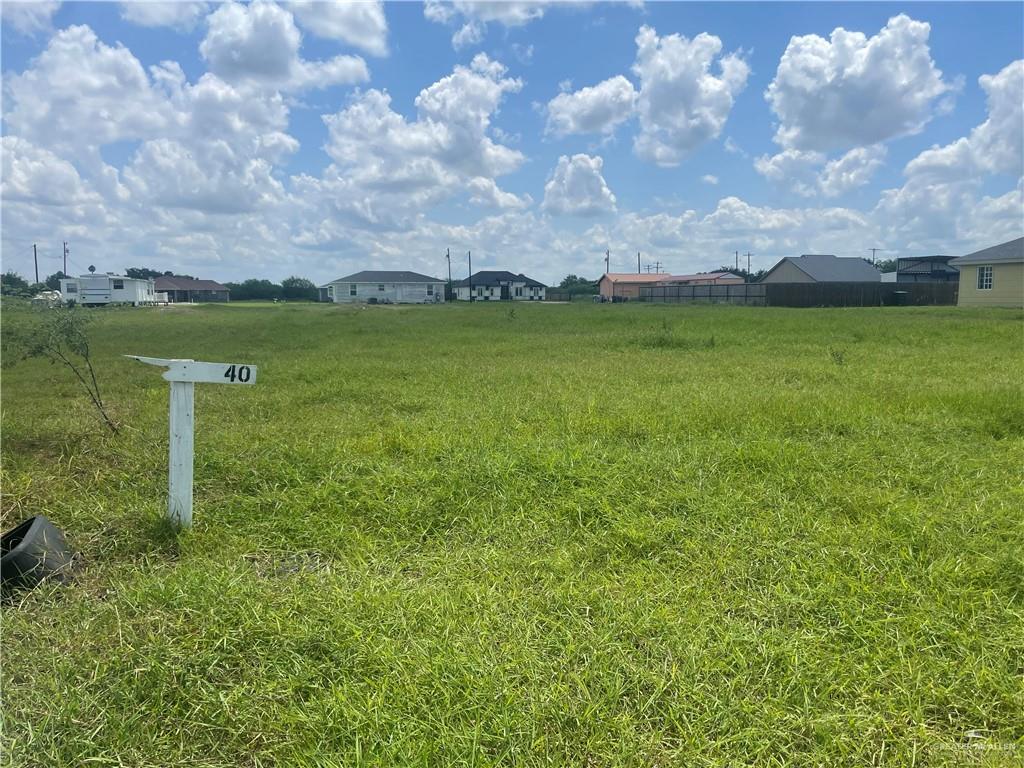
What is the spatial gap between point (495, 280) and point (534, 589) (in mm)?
73800

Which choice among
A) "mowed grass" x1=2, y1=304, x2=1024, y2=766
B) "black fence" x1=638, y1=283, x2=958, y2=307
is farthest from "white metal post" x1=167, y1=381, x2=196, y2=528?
"black fence" x1=638, y1=283, x2=958, y2=307

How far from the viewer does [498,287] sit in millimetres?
74938

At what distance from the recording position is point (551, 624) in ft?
8.72

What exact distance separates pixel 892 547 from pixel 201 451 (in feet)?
15.3

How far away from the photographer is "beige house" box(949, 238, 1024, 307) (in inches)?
1093

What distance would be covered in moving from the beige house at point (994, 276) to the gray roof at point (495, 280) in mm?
50400

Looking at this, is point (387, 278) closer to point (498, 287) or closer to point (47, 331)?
point (498, 287)

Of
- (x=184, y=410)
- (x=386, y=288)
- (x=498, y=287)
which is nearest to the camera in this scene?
(x=184, y=410)

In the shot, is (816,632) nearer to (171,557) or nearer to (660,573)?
(660,573)

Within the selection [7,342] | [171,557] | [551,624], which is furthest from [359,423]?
[551,624]

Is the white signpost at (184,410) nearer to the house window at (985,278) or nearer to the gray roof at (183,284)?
the house window at (985,278)

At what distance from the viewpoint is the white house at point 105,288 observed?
48906 mm

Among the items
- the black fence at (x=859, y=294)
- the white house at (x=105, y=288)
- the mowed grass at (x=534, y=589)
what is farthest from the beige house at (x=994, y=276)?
the white house at (x=105, y=288)

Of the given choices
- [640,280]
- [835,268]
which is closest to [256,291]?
[640,280]
